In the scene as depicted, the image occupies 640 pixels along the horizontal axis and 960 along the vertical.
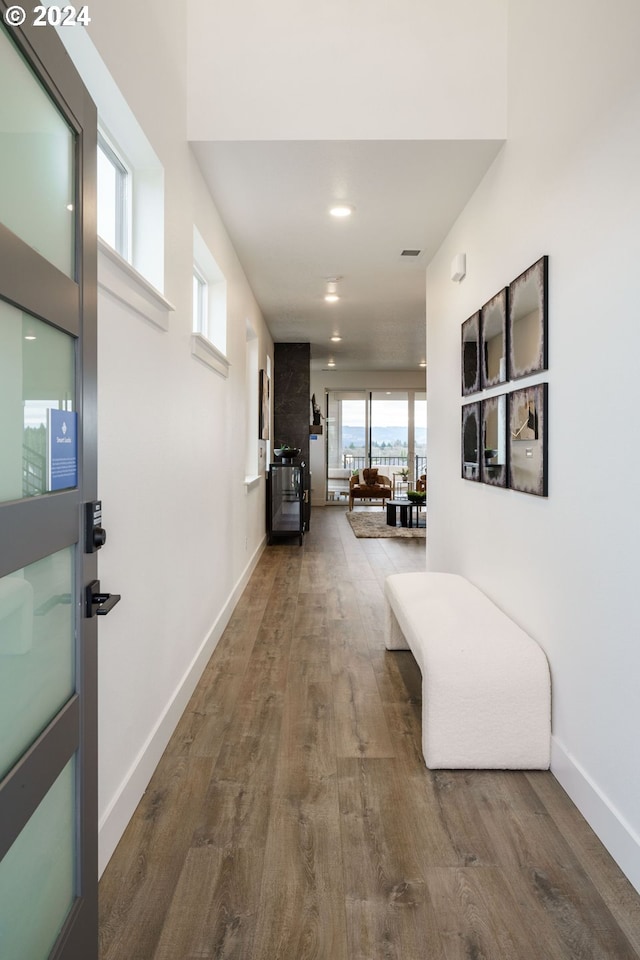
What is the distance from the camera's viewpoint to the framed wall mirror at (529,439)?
2.25 metres

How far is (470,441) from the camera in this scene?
3.33m

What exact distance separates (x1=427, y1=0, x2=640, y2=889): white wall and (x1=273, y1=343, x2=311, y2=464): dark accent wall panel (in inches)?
215

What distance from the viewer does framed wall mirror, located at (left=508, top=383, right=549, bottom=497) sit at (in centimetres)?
225

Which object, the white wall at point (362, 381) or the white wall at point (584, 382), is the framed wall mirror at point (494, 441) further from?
the white wall at point (362, 381)

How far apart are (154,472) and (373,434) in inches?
405

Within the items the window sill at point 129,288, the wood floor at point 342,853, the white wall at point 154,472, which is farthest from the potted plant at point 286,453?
the window sill at point 129,288

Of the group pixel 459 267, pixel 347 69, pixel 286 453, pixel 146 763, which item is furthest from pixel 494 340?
pixel 286 453

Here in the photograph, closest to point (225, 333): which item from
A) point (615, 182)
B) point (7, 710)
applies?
point (615, 182)

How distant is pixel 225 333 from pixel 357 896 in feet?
10.7

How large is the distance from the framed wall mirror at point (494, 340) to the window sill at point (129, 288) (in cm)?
148

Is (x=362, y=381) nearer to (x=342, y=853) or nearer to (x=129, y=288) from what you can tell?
(x=129, y=288)

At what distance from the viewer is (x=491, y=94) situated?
2.69m

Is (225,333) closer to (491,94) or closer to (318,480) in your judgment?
(491,94)

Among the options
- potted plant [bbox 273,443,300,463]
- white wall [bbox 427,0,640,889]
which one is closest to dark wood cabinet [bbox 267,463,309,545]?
potted plant [bbox 273,443,300,463]
